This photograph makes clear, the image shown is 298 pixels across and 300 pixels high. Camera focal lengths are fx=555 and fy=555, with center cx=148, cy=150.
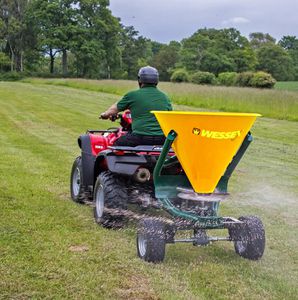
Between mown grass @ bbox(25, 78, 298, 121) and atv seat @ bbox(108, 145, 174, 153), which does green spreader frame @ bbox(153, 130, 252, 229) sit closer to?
atv seat @ bbox(108, 145, 174, 153)

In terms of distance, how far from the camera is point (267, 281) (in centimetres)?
404

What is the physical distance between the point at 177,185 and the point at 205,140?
0.68 meters

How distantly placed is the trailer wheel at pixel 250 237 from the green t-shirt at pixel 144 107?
1279 millimetres

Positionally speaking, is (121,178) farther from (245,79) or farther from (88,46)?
(88,46)

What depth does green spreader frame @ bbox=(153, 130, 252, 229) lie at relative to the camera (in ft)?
14.4

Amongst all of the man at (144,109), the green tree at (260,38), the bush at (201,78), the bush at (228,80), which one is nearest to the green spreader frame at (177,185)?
the man at (144,109)

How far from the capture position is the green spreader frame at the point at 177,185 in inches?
173

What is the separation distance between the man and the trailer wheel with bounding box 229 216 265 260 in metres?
1.22

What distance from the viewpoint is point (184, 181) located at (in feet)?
15.6

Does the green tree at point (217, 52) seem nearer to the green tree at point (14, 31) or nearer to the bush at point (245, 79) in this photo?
the green tree at point (14, 31)

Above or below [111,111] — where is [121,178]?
below

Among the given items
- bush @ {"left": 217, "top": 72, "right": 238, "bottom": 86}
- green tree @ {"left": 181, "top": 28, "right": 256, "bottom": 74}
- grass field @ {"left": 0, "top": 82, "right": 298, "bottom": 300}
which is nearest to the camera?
grass field @ {"left": 0, "top": 82, "right": 298, "bottom": 300}

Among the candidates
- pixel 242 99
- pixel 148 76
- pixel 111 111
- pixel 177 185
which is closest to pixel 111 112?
pixel 111 111

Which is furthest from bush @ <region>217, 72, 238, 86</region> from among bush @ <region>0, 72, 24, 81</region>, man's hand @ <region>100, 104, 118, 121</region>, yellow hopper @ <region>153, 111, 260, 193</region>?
yellow hopper @ <region>153, 111, 260, 193</region>
